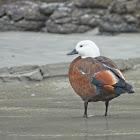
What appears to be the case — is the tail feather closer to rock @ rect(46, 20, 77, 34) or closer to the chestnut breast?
the chestnut breast

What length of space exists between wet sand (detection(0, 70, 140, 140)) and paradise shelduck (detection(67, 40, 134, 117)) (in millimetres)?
258

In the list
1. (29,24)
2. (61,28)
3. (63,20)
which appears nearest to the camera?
(61,28)

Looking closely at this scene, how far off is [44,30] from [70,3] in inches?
39.7

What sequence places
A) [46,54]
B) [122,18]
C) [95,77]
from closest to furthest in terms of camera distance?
1. [95,77]
2. [46,54]
3. [122,18]

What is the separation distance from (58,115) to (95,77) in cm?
62

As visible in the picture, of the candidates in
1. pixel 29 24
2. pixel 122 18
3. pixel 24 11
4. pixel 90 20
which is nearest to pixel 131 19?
pixel 122 18

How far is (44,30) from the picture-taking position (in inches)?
456

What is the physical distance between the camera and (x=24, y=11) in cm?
1159

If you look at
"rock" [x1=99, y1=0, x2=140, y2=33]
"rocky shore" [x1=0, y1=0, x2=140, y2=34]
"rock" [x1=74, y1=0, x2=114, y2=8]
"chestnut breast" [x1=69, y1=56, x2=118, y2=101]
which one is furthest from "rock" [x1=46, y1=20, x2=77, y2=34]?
"chestnut breast" [x1=69, y1=56, x2=118, y2=101]

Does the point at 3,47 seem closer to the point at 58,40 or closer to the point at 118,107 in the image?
the point at 58,40

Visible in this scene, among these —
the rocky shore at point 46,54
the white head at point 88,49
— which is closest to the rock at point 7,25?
the rocky shore at point 46,54

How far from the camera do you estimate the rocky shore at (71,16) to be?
10.8 meters

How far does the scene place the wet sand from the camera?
12.1ft

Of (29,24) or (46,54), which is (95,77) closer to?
(46,54)
